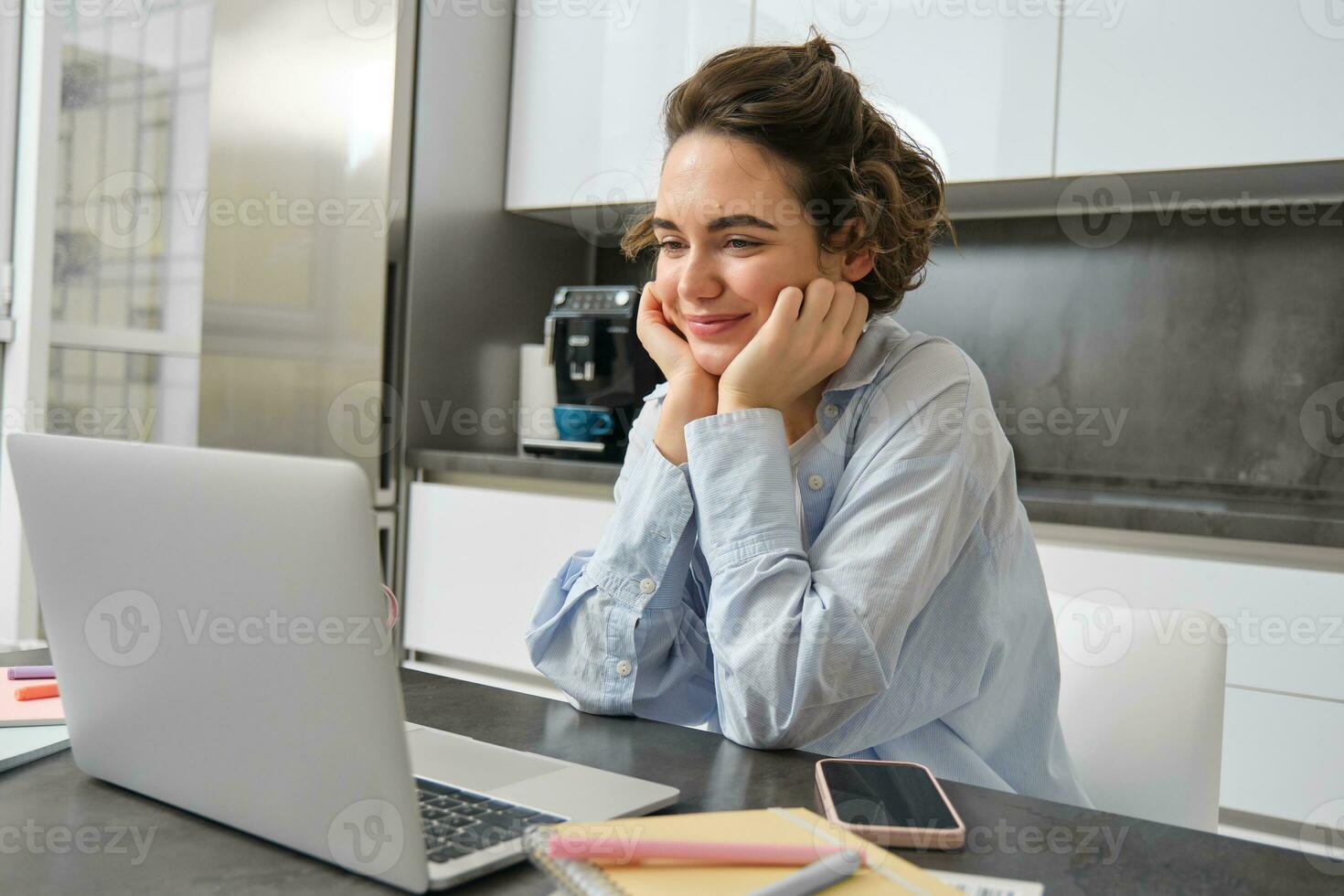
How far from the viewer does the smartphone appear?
62cm

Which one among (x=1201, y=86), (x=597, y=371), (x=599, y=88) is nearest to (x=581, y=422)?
(x=597, y=371)

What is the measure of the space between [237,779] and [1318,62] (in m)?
2.01

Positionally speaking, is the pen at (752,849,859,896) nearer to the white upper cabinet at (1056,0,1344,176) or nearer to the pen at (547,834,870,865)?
the pen at (547,834,870,865)

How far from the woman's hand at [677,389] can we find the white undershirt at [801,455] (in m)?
0.09

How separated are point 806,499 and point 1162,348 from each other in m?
1.59

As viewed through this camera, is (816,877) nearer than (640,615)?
Yes

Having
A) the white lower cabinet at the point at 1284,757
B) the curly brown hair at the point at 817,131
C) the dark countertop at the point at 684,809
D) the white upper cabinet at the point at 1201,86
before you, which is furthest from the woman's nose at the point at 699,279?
the white upper cabinet at the point at 1201,86

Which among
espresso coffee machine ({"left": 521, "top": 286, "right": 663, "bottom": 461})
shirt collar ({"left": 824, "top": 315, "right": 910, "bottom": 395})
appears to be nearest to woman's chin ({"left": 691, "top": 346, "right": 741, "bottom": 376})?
shirt collar ({"left": 824, "top": 315, "right": 910, "bottom": 395})

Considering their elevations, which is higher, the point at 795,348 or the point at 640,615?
the point at 795,348

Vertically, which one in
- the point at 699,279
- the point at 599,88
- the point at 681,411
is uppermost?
the point at 599,88

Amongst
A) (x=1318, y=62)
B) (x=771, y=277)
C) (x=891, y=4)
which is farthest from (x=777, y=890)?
(x=891, y=4)

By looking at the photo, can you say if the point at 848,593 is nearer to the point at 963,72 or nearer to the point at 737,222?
the point at 737,222

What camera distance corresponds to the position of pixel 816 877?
1.73 ft

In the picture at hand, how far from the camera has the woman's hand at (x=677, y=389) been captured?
1.08m
